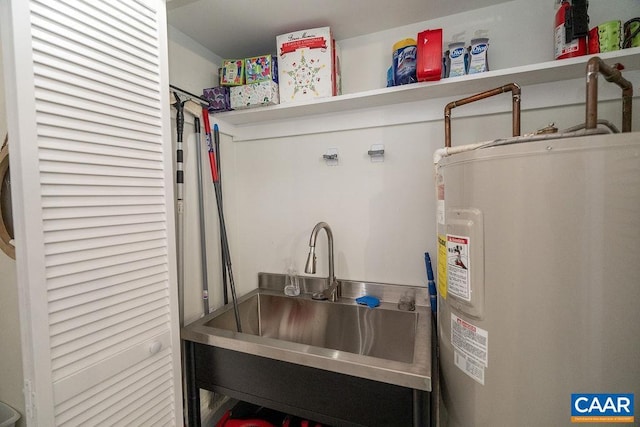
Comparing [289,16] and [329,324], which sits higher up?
[289,16]

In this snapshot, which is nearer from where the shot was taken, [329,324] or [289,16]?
[289,16]

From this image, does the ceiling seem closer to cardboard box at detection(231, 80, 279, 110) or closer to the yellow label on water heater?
cardboard box at detection(231, 80, 279, 110)

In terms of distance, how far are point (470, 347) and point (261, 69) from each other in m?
1.44

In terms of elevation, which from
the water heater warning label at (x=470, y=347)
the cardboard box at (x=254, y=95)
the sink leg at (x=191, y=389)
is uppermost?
the cardboard box at (x=254, y=95)

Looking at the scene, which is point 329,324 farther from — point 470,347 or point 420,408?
point 470,347

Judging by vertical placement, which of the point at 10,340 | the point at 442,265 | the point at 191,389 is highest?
the point at 442,265

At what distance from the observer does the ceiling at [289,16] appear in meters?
1.21

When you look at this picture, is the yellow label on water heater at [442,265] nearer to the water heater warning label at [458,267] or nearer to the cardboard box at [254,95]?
the water heater warning label at [458,267]

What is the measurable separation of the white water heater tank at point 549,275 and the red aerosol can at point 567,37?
694mm

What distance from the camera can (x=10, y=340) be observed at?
120 cm

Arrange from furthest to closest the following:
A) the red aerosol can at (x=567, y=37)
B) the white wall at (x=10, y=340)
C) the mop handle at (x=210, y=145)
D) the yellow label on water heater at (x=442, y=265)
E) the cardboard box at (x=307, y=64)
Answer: the mop handle at (x=210, y=145), the cardboard box at (x=307, y=64), the white wall at (x=10, y=340), the red aerosol can at (x=567, y=37), the yellow label on water heater at (x=442, y=265)

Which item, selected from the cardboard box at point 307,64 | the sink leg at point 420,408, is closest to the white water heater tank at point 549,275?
the sink leg at point 420,408

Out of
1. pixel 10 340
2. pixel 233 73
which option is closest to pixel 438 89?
pixel 233 73

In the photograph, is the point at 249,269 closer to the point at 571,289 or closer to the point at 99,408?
the point at 99,408
